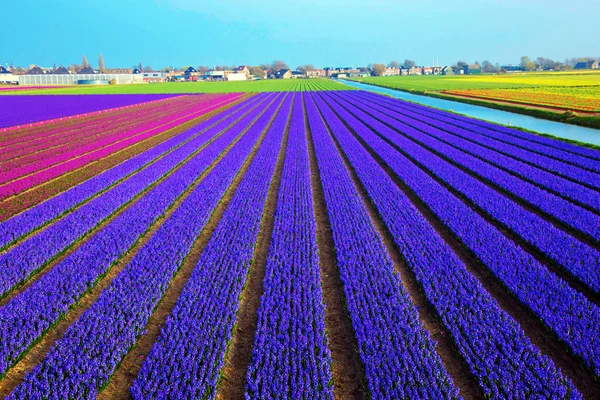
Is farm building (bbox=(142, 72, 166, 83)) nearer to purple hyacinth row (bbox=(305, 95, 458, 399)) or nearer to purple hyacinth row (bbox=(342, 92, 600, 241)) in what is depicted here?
purple hyacinth row (bbox=(342, 92, 600, 241))

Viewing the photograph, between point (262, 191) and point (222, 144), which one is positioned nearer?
point (262, 191)

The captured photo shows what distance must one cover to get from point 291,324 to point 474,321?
2.74 m

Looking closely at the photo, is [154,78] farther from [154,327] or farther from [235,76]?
[154,327]

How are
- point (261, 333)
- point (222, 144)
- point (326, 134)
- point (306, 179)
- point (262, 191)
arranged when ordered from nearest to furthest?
point (261, 333)
point (262, 191)
point (306, 179)
point (222, 144)
point (326, 134)

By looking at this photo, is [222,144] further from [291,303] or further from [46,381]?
[46,381]

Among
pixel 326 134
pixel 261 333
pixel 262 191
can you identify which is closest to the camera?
pixel 261 333

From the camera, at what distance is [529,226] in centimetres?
1063

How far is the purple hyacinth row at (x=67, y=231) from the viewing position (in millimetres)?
8683

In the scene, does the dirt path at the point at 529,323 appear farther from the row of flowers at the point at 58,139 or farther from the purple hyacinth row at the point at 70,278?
the row of flowers at the point at 58,139

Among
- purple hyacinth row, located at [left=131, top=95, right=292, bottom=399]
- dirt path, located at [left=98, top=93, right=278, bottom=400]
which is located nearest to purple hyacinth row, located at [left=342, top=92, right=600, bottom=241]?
purple hyacinth row, located at [left=131, top=95, right=292, bottom=399]

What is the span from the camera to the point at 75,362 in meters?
5.94

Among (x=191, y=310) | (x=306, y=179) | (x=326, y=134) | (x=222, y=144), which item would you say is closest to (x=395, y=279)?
(x=191, y=310)

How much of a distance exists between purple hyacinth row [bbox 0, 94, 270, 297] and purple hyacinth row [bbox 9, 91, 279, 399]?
179 centimetres

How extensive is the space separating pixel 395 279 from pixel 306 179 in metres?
8.12
